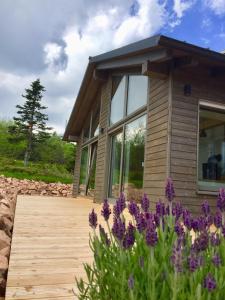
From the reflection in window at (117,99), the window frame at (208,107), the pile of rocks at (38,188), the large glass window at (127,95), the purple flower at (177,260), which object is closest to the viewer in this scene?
the purple flower at (177,260)

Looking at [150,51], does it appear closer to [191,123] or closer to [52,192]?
[191,123]

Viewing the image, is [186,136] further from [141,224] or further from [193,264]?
[193,264]

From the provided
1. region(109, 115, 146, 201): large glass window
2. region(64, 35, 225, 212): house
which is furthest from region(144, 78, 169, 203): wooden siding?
region(109, 115, 146, 201): large glass window

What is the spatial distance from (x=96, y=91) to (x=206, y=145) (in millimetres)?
5950

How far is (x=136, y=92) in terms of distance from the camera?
6.82m

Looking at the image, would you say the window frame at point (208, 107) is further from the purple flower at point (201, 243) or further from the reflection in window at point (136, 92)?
the purple flower at point (201, 243)

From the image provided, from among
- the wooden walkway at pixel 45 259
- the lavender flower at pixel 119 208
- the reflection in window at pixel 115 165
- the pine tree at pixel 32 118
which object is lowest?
the wooden walkway at pixel 45 259

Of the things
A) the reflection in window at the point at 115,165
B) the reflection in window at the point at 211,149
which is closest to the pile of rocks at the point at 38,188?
the reflection in window at the point at 115,165

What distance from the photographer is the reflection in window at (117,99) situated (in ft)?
25.4

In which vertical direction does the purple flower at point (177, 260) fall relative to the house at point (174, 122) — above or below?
below

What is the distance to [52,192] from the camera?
15.3 meters

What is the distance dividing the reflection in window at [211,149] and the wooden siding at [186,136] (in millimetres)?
189

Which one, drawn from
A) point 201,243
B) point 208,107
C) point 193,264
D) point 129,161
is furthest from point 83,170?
point 193,264

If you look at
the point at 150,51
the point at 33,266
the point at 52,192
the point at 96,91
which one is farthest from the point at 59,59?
the point at 33,266
